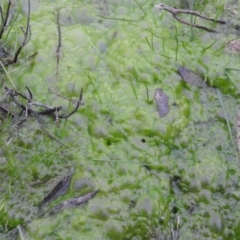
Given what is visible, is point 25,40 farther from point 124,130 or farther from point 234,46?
point 234,46

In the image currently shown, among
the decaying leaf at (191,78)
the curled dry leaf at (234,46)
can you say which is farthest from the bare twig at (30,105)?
the curled dry leaf at (234,46)

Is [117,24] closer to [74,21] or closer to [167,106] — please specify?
[74,21]

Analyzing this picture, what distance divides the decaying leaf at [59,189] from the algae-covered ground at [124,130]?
0.02m

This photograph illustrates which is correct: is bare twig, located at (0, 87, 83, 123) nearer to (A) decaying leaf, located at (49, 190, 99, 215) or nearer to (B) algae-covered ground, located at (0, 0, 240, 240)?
(B) algae-covered ground, located at (0, 0, 240, 240)

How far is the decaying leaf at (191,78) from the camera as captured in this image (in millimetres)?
1573

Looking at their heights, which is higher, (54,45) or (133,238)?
(54,45)

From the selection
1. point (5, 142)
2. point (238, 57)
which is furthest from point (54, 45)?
point (238, 57)

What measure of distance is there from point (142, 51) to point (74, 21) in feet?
→ 1.02

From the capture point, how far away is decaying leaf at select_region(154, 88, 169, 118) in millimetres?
1490

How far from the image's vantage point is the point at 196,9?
174cm

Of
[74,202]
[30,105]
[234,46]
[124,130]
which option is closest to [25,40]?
[30,105]

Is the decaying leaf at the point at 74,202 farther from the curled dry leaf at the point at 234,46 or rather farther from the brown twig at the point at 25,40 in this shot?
the curled dry leaf at the point at 234,46

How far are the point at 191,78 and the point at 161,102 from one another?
0.16 meters

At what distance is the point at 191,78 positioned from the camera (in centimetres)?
158
